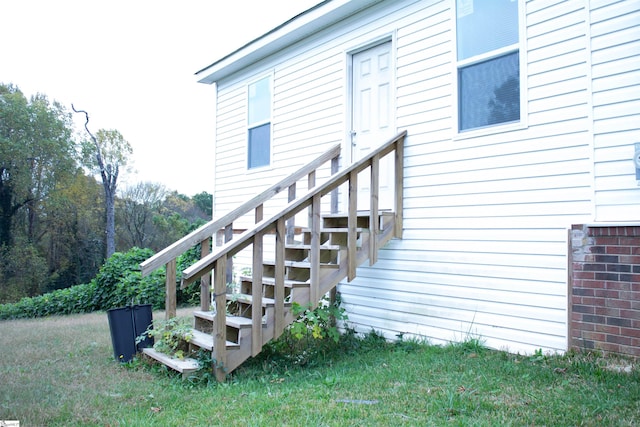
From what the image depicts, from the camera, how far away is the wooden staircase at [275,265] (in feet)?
14.0

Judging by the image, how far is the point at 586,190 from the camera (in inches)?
164

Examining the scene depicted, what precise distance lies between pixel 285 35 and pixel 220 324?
15.7 ft

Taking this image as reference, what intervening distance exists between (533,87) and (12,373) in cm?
556

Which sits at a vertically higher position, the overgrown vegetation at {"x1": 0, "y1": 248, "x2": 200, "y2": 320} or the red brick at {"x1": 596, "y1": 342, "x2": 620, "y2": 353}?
the red brick at {"x1": 596, "y1": 342, "x2": 620, "y2": 353}

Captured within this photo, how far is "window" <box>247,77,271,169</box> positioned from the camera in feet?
27.0

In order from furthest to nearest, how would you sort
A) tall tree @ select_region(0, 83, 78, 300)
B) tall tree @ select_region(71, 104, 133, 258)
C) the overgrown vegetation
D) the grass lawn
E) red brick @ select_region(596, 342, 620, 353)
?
tall tree @ select_region(71, 104, 133, 258), tall tree @ select_region(0, 83, 78, 300), the overgrown vegetation, red brick @ select_region(596, 342, 620, 353), the grass lawn

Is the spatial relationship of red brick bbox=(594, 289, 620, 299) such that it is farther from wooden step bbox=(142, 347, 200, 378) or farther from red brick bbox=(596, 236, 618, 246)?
wooden step bbox=(142, 347, 200, 378)

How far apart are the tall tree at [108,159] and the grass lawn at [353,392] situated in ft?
75.9

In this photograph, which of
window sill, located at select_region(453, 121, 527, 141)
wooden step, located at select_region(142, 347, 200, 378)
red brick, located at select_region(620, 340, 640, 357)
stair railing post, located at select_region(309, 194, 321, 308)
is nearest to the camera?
red brick, located at select_region(620, 340, 640, 357)

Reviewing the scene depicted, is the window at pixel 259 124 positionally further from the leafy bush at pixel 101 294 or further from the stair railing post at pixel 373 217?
the leafy bush at pixel 101 294

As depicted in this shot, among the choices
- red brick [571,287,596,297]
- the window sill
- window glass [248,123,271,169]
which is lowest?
red brick [571,287,596,297]

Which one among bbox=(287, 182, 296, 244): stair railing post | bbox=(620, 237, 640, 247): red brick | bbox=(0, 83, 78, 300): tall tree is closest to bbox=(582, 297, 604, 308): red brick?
bbox=(620, 237, 640, 247): red brick

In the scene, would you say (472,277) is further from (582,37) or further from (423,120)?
(582,37)

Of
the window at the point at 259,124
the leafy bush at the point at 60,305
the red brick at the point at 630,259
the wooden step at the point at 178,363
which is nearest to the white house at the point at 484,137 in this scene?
the red brick at the point at 630,259
